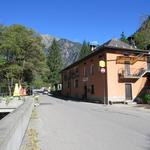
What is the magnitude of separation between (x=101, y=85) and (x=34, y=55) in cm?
2609

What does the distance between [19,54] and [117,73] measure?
91.6 ft

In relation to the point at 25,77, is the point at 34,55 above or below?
above

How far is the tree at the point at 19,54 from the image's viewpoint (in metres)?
57.2

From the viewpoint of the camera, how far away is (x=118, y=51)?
37.3 m

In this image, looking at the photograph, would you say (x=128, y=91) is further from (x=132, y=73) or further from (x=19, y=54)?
(x=19, y=54)

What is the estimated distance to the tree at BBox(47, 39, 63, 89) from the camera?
90625mm

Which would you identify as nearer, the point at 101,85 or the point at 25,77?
the point at 101,85

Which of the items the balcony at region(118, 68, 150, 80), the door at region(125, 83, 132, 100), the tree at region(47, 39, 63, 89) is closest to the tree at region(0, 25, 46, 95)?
the balcony at region(118, 68, 150, 80)

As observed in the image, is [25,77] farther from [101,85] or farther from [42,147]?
[42,147]

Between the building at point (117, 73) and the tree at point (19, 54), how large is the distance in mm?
19842

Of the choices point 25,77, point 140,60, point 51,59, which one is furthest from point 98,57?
point 51,59

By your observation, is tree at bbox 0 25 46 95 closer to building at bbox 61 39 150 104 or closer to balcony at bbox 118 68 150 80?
building at bbox 61 39 150 104

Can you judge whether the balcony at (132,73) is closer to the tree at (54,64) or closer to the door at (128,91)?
the door at (128,91)

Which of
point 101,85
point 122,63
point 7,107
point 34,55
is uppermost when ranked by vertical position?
point 34,55
